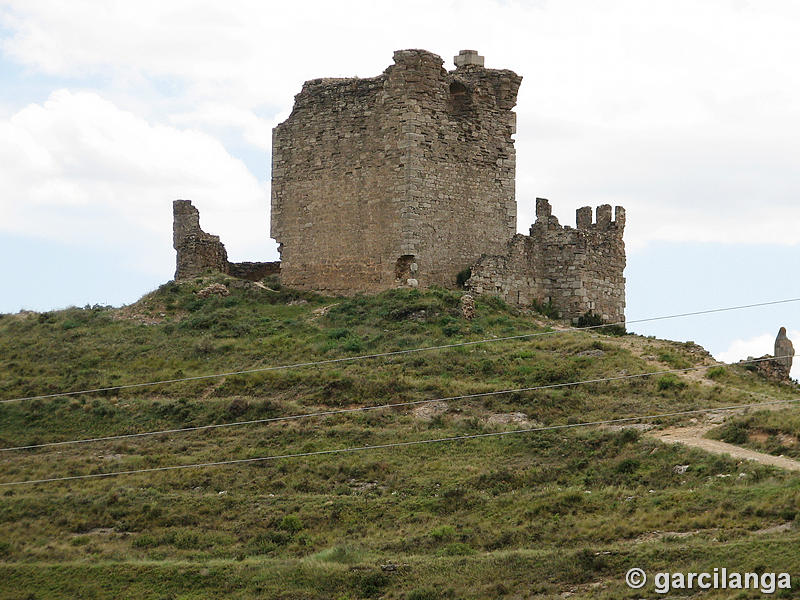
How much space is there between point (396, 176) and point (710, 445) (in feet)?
43.2

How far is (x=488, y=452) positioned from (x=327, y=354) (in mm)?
6715

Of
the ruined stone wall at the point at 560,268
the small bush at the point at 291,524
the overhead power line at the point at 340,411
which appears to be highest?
the ruined stone wall at the point at 560,268

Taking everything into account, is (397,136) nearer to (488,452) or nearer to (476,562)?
(488,452)

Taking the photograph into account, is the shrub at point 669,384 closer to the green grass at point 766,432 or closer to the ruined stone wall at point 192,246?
the green grass at point 766,432

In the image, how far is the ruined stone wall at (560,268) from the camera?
119ft

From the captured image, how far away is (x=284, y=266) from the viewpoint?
127 ft

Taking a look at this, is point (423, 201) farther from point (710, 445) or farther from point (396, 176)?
point (710, 445)

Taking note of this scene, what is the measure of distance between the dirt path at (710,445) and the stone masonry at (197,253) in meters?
17.2

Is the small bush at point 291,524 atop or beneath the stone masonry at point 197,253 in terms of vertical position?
beneath

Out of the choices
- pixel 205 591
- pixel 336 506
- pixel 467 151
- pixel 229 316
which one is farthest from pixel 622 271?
pixel 205 591

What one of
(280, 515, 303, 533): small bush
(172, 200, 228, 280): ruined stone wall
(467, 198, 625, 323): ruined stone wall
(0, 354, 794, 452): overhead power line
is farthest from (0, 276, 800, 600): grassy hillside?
(172, 200, 228, 280): ruined stone wall

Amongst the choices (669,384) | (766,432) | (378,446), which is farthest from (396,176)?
(766,432)

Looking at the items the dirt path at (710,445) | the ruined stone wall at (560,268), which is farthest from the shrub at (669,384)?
the ruined stone wall at (560,268)

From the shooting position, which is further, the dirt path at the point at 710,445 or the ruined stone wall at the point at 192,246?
the ruined stone wall at the point at 192,246
